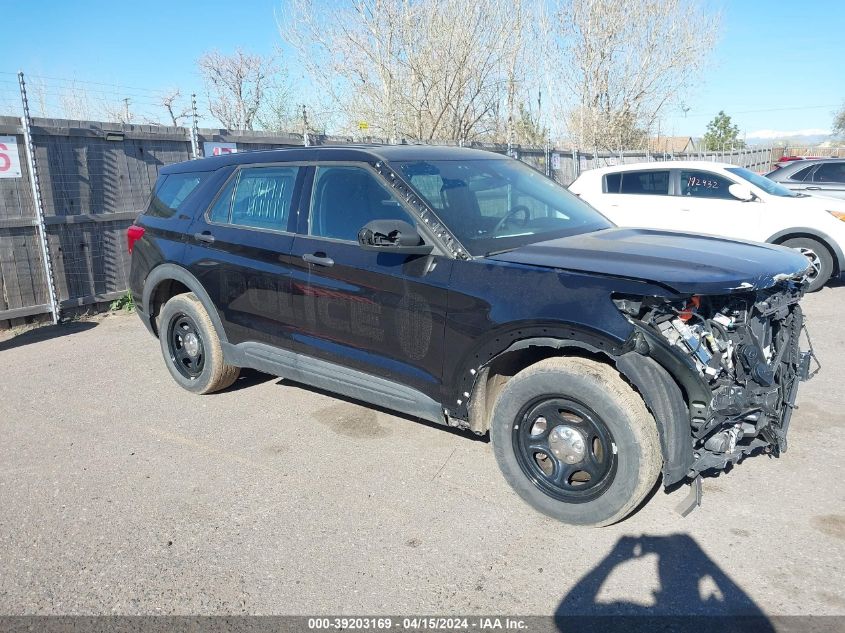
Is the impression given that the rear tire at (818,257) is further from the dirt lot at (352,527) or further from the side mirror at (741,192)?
the dirt lot at (352,527)

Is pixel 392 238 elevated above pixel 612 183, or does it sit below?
below

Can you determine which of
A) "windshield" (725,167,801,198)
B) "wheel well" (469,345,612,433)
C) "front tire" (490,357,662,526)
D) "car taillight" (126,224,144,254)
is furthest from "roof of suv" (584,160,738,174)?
"front tire" (490,357,662,526)

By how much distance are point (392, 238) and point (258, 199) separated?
154 centimetres

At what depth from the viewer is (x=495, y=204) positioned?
4234 millimetres

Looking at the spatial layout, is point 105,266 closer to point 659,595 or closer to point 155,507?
point 155,507

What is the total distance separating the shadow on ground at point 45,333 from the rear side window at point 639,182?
749cm

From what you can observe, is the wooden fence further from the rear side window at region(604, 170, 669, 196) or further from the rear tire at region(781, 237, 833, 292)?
the rear tire at region(781, 237, 833, 292)

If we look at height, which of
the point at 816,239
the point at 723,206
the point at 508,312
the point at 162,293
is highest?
the point at 723,206

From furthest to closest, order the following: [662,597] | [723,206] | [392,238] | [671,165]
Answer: [671,165] → [723,206] → [392,238] → [662,597]

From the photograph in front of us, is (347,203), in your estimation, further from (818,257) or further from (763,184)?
(763,184)

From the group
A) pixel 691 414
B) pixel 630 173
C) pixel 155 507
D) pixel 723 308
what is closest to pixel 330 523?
pixel 155 507

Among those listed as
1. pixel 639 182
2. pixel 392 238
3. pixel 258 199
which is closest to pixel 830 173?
pixel 639 182

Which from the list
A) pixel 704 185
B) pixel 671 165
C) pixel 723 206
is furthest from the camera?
pixel 671 165

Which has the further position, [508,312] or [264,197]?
[264,197]
